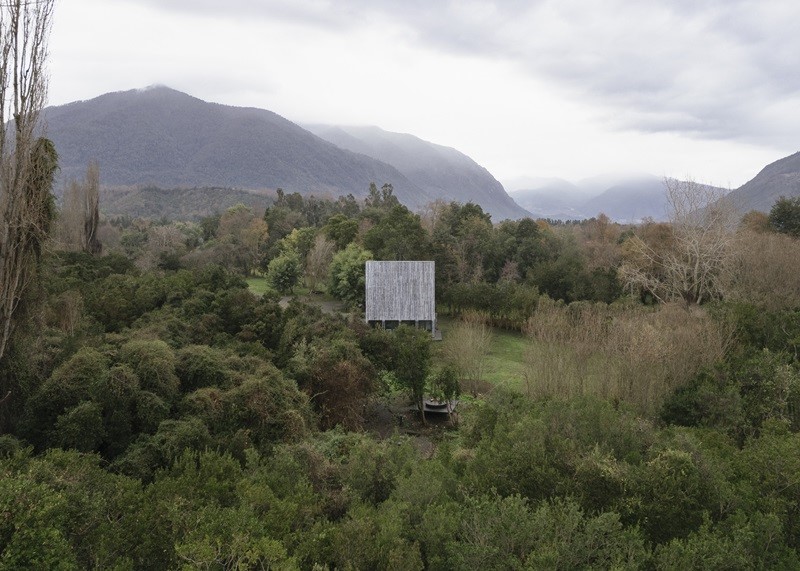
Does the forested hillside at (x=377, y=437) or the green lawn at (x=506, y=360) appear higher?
the forested hillside at (x=377, y=437)

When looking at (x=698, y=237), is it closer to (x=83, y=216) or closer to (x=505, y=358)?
(x=505, y=358)

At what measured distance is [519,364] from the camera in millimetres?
23125

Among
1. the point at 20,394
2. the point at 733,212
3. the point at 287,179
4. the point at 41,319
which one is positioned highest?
the point at 287,179

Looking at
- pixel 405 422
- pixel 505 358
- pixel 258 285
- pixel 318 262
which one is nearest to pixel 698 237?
pixel 505 358

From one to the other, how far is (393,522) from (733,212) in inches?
1058

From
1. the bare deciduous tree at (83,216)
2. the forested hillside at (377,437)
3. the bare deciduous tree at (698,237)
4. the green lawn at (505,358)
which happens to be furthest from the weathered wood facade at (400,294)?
the bare deciduous tree at (83,216)

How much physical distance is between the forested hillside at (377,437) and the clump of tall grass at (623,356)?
0.06 m

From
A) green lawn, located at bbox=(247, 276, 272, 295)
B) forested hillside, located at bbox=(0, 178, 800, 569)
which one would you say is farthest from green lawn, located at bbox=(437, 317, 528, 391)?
green lawn, located at bbox=(247, 276, 272, 295)

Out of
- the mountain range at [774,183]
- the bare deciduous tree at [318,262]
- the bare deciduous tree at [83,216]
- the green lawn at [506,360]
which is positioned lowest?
the green lawn at [506,360]

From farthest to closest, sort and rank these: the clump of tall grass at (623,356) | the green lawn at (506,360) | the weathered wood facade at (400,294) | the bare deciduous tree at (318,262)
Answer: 1. the bare deciduous tree at (318,262)
2. the weathered wood facade at (400,294)
3. the green lawn at (506,360)
4. the clump of tall grass at (623,356)

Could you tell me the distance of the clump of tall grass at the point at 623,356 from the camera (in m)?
13.4

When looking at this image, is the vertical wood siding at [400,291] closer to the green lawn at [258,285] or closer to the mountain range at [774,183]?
the green lawn at [258,285]

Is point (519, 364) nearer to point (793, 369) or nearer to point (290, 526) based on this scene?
point (793, 369)

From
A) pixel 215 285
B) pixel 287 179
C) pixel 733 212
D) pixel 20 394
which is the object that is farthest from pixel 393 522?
pixel 287 179
